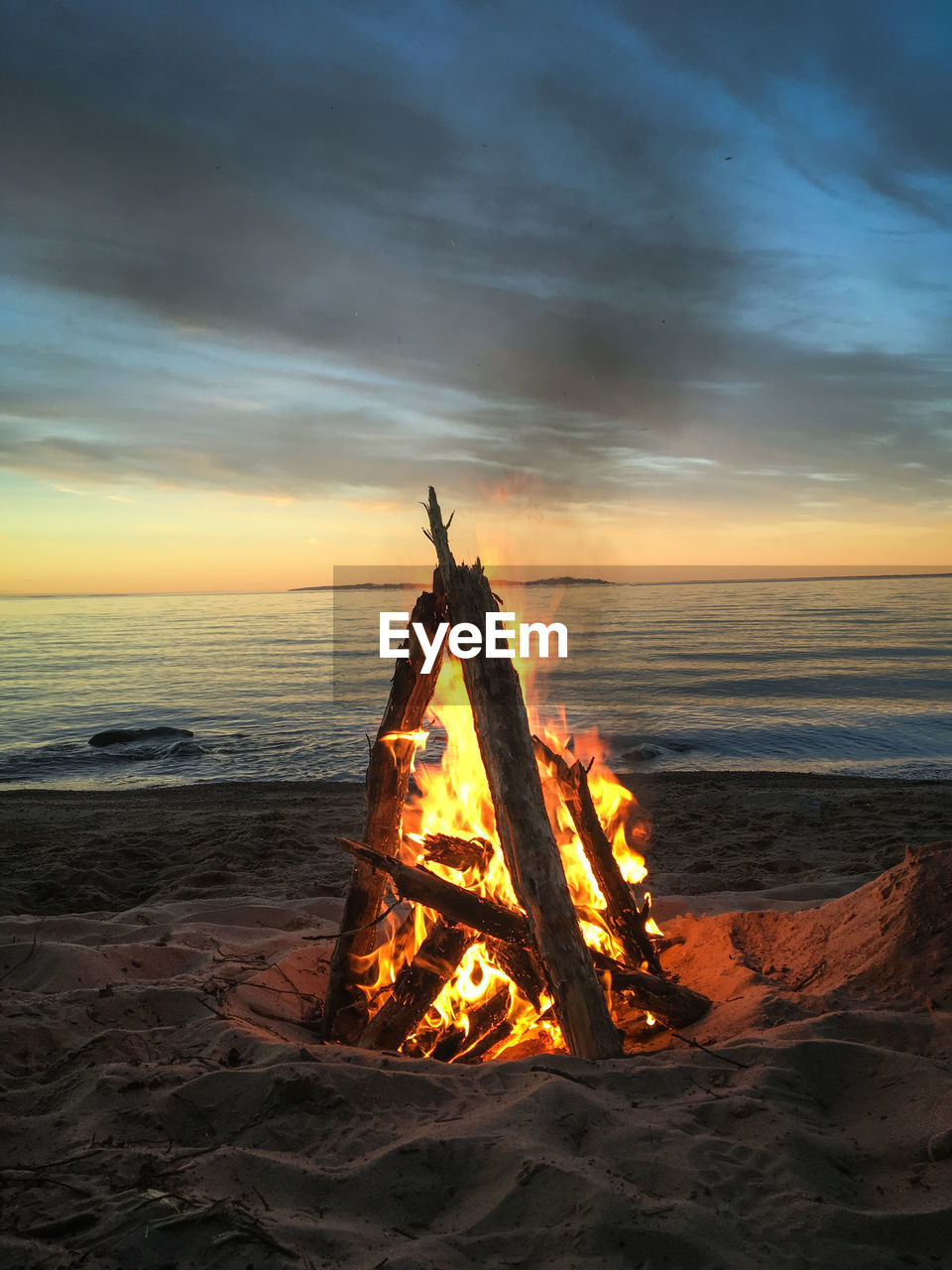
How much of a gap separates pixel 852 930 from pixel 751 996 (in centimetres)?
80

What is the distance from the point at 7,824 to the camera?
9.77 m

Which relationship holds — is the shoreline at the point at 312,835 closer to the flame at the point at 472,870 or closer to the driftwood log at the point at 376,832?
the flame at the point at 472,870

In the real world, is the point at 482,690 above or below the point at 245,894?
above

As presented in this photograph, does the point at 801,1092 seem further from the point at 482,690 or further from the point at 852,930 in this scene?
the point at 482,690

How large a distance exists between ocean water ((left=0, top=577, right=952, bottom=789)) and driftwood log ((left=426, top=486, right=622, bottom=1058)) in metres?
0.53

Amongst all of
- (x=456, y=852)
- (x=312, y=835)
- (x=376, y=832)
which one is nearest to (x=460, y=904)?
(x=456, y=852)

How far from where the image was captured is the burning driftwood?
12.0ft

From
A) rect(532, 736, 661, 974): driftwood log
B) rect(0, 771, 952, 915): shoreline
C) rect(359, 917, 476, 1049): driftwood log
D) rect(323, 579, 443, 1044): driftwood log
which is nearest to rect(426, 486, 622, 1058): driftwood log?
rect(323, 579, 443, 1044): driftwood log

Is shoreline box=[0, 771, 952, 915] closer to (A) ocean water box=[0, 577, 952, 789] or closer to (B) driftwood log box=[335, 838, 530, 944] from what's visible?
(A) ocean water box=[0, 577, 952, 789]

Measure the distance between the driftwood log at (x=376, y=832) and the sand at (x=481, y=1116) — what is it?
34 centimetres

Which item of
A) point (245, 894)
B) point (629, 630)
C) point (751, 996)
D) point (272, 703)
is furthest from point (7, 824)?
point (629, 630)

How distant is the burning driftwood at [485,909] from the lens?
12.0ft

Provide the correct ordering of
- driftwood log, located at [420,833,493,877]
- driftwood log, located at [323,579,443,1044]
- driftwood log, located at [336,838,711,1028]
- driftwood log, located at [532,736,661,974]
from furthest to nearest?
driftwood log, located at [532,736,661,974]
driftwood log, located at [420,833,493,877]
driftwood log, located at [323,579,443,1044]
driftwood log, located at [336,838,711,1028]

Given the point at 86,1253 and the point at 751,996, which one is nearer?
the point at 86,1253
